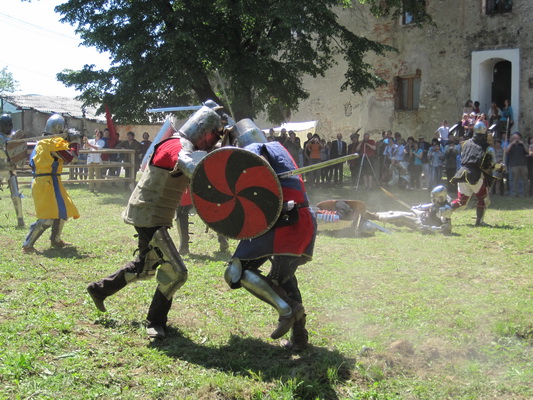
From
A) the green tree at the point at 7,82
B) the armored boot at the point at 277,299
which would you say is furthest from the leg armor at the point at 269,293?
the green tree at the point at 7,82

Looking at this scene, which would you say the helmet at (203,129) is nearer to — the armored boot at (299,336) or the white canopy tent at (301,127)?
the armored boot at (299,336)

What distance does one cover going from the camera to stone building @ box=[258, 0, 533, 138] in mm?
19672

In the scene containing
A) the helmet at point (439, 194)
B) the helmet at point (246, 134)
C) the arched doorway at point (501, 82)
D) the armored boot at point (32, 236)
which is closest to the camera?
the helmet at point (246, 134)

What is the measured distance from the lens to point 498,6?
65.8 ft

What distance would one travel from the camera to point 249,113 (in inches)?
677

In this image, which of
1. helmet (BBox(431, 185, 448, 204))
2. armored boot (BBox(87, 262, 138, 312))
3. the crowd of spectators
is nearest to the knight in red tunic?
armored boot (BBox(87, 262, 138, 312))

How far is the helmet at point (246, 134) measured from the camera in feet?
14.0

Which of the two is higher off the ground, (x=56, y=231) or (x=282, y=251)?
(x=282, y=251)

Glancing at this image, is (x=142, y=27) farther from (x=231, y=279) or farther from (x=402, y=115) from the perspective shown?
(x=231, y=279)

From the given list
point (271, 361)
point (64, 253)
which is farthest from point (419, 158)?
point (271, 361)

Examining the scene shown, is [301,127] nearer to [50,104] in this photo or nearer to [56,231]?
[56,231]

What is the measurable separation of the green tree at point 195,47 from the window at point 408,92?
5317mm

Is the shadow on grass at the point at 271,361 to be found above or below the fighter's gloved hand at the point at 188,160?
below

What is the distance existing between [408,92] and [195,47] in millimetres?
9890
